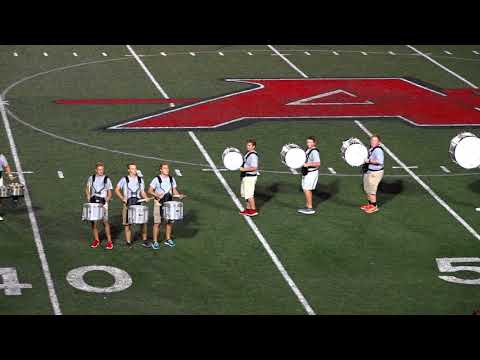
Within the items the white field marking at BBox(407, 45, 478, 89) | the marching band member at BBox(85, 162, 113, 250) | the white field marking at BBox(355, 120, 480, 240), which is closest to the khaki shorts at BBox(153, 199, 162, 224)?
the marching band member at BBox(85, 162, 113, 250)

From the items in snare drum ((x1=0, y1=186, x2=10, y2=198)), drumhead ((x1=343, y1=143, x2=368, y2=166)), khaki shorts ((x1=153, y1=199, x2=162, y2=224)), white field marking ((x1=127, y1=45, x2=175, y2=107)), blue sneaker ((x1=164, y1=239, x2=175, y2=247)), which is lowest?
blue sneaker ((x1=164, y1=239, x2=175, y2=247))

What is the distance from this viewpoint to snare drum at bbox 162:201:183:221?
20.5 meters

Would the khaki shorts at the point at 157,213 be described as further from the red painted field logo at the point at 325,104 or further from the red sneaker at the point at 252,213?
the red painted field logo at the point at 325,104

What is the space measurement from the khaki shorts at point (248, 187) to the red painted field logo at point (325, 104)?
700 cm

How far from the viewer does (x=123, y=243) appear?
68.4ft

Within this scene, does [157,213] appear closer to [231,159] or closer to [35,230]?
[231,159]

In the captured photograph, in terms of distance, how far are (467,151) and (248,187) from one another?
4299 millimetres

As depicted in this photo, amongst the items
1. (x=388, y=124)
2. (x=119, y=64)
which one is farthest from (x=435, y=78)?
(x=119, y=64)

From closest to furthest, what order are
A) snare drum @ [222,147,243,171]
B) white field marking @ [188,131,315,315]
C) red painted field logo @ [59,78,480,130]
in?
1. white field marking @ [188,131,315,315]
2. snare drum @ [222,147,243,171]
3. red painted field logo @ [59,78,480,130]

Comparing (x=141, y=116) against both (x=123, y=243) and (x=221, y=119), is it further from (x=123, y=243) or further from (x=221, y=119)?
(x=123, y=243)

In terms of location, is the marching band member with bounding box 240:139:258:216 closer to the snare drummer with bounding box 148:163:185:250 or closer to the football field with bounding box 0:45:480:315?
the football field with bounding box 0:45:480:315

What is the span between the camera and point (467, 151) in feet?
75.6

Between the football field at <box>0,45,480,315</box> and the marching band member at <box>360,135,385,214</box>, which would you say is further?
the marching band member at <box>360,135,385,214</box>

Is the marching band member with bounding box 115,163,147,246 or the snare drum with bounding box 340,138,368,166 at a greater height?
the snare drum with bounding box 340,138,368,166
